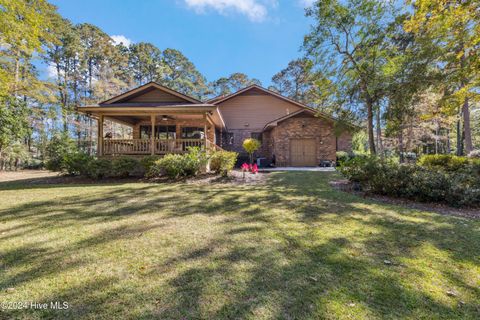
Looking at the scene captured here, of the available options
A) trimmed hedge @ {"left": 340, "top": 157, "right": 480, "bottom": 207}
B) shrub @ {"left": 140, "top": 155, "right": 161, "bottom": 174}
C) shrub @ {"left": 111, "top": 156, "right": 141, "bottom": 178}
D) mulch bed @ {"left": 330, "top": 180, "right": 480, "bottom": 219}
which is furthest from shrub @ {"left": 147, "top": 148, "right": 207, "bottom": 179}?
trimmed hedge @ {"left": 340, "top": 157, "right": 480, "bottom": 207}

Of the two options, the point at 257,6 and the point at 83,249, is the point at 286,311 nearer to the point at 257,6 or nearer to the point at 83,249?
the point at 83,249

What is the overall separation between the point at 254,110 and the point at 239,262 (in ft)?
59.0

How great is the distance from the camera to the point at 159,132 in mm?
16641

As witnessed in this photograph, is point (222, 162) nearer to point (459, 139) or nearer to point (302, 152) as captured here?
point (302, 152)

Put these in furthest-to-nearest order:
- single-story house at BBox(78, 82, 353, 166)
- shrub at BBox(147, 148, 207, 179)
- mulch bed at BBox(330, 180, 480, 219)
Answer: single-story house at BBox(78, 82, 353, 166)
shrub at BBox(147, 148, 207, 179)
mulch bed at BBox(330, 180, 480, 219)

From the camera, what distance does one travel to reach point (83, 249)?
3098 mm

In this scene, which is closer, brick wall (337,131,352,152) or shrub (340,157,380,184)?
shrub (340,157,380,184)

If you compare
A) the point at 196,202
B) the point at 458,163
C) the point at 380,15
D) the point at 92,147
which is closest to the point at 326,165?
the point at 458,163

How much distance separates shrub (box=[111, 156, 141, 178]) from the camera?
9750 mm

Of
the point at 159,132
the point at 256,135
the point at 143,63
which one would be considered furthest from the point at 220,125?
the point at 143,63

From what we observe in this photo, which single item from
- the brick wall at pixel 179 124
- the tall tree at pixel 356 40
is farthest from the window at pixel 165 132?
the tall tree at pixel 356 40

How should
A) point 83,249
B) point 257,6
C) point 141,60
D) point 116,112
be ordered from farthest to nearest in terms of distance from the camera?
1. point 141,60
2. point 257,6
3. point 116,112
4. point 83,249

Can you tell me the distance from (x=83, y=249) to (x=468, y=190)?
29.1ft

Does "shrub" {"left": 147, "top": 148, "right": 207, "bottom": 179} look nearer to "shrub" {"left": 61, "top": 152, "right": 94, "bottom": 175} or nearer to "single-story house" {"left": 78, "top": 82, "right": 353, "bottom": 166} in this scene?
"single-story house" {"left": 78, "top": 82, "right": 353, "bottom": 166}
